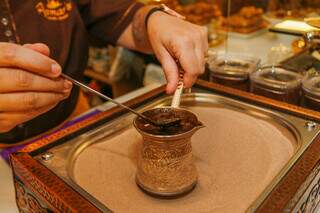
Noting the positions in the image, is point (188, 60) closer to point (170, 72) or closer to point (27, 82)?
point (170, 72)

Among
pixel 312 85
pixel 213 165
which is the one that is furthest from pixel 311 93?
pixel 213 165

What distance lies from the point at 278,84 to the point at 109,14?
2.15 ft

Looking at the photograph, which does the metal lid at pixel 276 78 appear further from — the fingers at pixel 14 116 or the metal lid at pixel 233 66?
the fingers at pixel 14 116

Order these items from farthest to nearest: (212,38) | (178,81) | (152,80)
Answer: (152,80)
(212,38)
(178,81)

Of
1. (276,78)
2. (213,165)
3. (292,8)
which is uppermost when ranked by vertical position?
(292,8)

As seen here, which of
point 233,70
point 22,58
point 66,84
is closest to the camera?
point 22,58

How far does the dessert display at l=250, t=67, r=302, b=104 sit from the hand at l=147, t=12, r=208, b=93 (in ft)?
0.67

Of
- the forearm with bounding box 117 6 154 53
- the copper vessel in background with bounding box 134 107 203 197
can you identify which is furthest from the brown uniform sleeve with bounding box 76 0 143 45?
the copper vessel in background with bounding box 134 107 203 197

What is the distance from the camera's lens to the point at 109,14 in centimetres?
133

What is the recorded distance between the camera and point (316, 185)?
708 millimetres

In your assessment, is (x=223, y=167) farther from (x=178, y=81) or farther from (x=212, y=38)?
(x=212, y=38)

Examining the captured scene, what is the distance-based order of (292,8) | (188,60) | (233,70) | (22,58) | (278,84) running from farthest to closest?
(292,8)
(233,70)
(278,84)
(188,60)
(22,58)

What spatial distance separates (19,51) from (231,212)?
1.49 feet

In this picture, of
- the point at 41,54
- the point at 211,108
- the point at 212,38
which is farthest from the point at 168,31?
the point at 212,38
